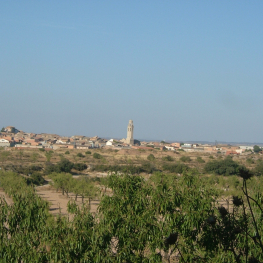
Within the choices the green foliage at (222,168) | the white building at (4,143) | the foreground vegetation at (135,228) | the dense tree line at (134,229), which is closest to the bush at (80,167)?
the green foliage at (222,168)

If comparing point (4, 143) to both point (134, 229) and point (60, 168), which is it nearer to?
point (60, 168)

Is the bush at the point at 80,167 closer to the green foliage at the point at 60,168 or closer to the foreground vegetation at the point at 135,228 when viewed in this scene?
the green foliage at the point at 60,168

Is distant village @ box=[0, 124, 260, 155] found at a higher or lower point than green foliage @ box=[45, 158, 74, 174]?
higher

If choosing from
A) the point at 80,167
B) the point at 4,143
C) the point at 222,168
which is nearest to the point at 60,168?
the point at 80,167

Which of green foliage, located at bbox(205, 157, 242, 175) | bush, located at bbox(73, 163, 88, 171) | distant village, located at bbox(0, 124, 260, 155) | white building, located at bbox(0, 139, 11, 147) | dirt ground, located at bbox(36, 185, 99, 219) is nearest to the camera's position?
dirt ground, located at bbox(36, 185, 99, 219)

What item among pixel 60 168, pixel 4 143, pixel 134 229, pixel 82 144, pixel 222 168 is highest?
pixel 134 229

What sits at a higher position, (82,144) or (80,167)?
(82,144)

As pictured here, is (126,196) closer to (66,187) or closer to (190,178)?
(190,178)

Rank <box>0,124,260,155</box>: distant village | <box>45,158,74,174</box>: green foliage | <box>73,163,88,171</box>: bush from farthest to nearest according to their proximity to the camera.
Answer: <box>0,124,260,155</box>: distant village
<box>73,163,88,171</box>: bush
<box>45,158,74,174</box>: green foliage

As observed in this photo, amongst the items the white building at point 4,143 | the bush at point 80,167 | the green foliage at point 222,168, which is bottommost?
the bush at point 80,167

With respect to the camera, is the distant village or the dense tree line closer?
the dense tree line

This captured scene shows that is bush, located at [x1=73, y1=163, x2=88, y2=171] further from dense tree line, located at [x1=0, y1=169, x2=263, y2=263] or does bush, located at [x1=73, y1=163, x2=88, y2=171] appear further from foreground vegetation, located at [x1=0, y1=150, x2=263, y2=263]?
dense tree line, located at [x1=0, y1=169, x2=263, y2=263]

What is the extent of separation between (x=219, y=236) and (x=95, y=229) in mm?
2707

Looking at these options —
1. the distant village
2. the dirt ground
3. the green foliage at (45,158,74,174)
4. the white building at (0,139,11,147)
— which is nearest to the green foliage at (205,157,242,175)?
the green foliage at (45,158,74,174)
